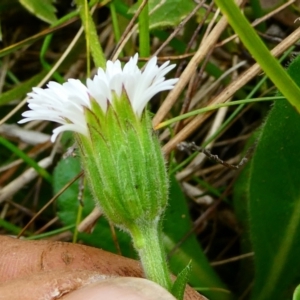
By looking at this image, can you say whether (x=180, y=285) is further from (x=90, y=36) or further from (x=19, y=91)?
(x=19, y=91)

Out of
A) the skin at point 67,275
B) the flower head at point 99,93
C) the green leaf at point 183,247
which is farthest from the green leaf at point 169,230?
the flower head at point 99,93

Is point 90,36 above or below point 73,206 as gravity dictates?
above

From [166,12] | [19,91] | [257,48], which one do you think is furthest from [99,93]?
[19,91]

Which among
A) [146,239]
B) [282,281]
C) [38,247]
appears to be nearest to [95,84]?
[146,239]

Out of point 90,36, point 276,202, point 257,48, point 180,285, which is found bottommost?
point 276,202

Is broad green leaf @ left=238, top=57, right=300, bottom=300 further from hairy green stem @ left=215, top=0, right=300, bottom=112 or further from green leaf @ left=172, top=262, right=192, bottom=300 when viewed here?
green leaf @ left=172, top=262, right=192, bottom=300

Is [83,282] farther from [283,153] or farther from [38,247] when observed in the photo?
[283,153]

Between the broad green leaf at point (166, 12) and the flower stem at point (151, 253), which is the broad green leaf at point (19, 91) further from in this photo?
the flower stem at point (151, 253)
